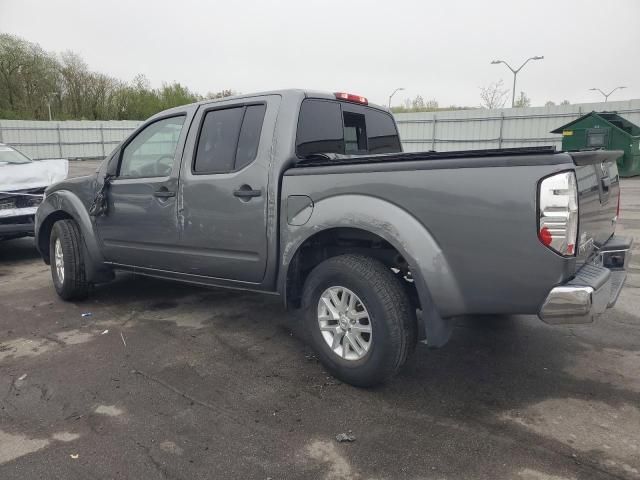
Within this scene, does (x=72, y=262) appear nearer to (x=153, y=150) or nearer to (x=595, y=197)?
(x=153, y=150)

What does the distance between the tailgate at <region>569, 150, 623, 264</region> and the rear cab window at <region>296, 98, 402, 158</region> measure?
176cm

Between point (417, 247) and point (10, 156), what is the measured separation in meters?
7.82

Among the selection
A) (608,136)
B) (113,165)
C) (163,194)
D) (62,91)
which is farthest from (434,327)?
(62,91)

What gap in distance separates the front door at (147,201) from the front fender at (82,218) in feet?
0.43

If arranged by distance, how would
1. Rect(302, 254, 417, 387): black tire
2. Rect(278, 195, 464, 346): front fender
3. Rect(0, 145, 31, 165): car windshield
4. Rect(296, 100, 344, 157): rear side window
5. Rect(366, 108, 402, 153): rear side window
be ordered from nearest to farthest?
Rect(278, 195, 464, 346): front fender → Rect(302, 254, 417, 387): black tire → Rect(296, 100, 344, 157): rear side window → Rect(366, 108, 402, 153): rear side window → Rect(0, 145, 31, 165): car windshield

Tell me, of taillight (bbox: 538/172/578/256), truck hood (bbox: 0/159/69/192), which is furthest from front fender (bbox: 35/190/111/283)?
taillight (bbox: 538/172/578/256)

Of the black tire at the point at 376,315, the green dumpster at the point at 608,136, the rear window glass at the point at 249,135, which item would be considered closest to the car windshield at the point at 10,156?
the rear window glass at the point at 249,135

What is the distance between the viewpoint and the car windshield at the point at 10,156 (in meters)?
7.97

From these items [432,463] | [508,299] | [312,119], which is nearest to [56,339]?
[312,119]

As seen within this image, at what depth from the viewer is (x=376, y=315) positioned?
2949 mm

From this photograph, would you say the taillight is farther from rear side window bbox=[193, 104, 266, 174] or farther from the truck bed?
rear side window bbox=[193, 104, 266, 174]

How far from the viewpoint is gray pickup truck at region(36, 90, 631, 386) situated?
Result: 8.23 ft

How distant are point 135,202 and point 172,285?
164 centimetres

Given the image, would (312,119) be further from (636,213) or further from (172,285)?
(636,213)
